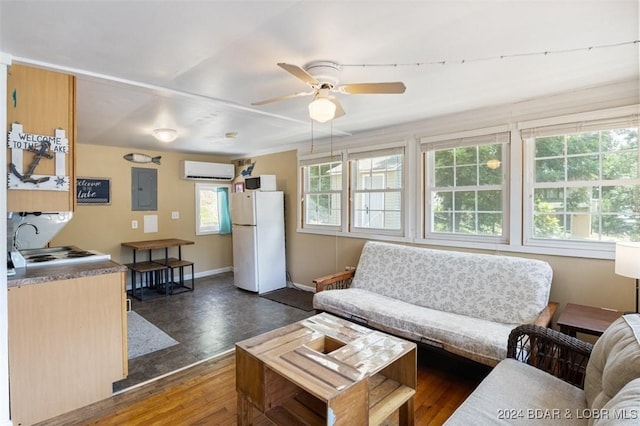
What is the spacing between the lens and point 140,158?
513 centimetres

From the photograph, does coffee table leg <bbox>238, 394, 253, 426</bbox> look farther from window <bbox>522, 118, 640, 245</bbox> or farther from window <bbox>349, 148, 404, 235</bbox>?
window <bbox>522, 118, 640, 245</bbox>

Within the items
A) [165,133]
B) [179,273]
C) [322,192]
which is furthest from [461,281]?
[179,273]

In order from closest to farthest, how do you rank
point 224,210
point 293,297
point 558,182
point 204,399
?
point 204,399 → point 558,182 → point 293,297 → point 224,210

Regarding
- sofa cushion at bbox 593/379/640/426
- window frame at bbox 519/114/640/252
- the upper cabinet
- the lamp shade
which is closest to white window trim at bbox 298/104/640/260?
window frame at bbox 519/114/640/252

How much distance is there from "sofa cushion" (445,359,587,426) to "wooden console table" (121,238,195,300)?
4325 millimetres

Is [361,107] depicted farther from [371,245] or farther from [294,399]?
[294,399]

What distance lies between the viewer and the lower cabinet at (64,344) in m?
1.93

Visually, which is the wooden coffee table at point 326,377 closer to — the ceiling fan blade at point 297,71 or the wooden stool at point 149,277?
the ceiling fan blade at point 297,71

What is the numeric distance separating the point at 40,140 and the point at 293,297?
3376 mm

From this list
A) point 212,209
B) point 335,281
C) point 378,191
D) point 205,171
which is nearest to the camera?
point 335,281

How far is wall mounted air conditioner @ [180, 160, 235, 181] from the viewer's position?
5.54 metres

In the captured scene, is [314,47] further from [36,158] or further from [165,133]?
[165,133]

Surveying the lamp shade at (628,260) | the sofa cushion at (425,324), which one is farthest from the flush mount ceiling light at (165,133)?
the lamp shade at (628,260)

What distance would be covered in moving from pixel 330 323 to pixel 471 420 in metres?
1.10
